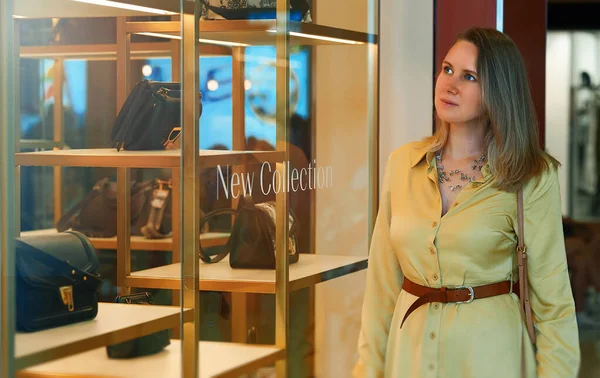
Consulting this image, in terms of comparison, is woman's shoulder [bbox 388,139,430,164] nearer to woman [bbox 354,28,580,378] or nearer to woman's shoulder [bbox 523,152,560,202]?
woman [bbox 354,28,580,378]

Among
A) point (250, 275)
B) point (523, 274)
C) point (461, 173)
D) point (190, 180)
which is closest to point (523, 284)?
point (523, 274)

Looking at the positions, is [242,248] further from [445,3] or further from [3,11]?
[445,3]

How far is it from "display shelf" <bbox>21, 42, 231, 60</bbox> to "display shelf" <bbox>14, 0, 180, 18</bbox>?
0.22ft

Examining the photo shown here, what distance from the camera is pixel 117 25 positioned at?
198 centimetres

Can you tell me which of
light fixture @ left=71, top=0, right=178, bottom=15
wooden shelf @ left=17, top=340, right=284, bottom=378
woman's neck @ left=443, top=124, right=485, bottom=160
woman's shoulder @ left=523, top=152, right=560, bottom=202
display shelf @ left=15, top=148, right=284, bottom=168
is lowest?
wooden shelf @ left=17, top=340, right=284, bottom=378

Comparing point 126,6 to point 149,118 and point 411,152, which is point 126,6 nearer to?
point 149,118

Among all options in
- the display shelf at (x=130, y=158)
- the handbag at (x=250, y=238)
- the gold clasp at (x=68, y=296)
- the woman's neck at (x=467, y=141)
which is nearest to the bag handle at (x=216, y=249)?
the handbag at (x=250, y=238)

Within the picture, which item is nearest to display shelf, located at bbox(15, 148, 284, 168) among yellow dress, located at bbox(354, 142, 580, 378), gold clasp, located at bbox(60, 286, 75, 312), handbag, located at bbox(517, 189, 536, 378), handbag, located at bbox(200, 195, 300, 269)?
handbag, located at bbox(200, 195, 300, 269)

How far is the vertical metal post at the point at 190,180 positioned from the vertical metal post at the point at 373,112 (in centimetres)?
125

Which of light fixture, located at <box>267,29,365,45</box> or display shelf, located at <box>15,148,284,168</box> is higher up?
light fixture, located at <box>267,29,365,45</box>

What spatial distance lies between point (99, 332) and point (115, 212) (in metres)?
0.27

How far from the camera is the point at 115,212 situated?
2.00 meters

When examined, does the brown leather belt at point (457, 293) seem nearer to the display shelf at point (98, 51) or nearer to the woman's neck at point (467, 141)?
the woman's neck at point (467, 141)

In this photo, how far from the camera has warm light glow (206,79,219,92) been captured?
7.68 ft
